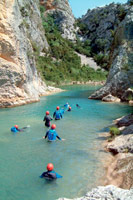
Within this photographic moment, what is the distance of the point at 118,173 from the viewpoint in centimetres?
771

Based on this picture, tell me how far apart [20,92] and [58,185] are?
17207 millimetres

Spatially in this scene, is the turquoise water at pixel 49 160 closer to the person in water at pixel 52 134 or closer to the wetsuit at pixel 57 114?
the person in water at pixel 52 134

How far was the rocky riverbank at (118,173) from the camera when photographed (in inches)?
179

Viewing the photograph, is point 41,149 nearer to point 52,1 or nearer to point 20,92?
point 20,92

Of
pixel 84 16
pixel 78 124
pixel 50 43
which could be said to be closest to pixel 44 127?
pixel 78 124

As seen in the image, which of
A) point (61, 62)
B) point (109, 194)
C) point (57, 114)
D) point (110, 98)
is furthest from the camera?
point (61, 62)

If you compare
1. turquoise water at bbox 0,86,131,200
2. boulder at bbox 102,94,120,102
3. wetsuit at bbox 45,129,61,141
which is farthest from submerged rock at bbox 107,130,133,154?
boulder at bbox 102,94,120,102

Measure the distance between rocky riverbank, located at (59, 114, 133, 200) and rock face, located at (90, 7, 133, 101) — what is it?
656 inches

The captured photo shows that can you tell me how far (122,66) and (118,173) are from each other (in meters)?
21.6

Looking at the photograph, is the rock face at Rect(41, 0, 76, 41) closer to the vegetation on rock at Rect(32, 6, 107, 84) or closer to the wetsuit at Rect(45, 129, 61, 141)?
the vegetation on rock at Rect(32, 6, 107, 84)

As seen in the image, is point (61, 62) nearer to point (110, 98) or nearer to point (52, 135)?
point (110, 98)

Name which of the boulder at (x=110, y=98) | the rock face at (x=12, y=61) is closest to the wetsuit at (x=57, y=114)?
the rock face at (x=12, y=61)

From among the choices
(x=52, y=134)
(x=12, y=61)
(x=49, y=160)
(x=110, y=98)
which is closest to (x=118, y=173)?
(x=49, y=160)

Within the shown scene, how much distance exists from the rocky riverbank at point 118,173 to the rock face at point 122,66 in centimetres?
1666
